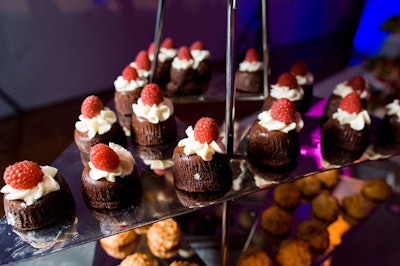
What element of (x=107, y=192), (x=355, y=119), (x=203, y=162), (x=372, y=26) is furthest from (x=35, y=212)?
(x=372, y=26)

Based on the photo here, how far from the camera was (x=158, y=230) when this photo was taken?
151 cm

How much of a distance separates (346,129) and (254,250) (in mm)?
608

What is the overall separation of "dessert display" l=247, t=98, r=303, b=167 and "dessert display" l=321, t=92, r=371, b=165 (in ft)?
0.59

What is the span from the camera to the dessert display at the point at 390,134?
1509 mm

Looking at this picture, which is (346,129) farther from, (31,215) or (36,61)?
(36,61)

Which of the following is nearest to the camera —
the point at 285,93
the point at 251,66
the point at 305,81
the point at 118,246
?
the point at 118,246

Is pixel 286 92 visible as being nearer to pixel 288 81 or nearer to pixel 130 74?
pixel 288 81

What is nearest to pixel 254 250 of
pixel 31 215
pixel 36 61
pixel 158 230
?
pixel 158 230

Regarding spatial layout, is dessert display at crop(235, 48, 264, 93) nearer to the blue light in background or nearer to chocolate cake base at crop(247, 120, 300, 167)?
chocolate cake base at crop(247, 120, 300, 167)

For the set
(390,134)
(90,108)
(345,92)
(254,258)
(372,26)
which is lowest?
(254,258)

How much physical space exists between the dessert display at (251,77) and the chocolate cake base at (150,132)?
621 mm

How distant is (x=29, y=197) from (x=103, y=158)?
23cm

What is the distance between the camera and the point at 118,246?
5.00 ft

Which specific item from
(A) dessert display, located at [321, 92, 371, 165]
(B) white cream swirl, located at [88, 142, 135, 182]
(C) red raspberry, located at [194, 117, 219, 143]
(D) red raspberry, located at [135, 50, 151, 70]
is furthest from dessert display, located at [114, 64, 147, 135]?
(A) dessert display, located at [321, 92, 371, 165]
